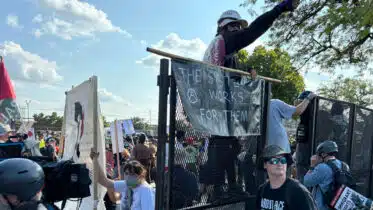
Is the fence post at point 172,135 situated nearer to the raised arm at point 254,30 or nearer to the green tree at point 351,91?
the raised arm at point 254,30

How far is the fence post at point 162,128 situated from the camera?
3467 mm

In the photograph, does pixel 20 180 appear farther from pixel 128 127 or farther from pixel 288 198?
pixel 128 127

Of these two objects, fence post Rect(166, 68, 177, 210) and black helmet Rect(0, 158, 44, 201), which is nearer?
black helmet Rect(0, 158, 44, 201)

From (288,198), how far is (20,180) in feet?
7.13

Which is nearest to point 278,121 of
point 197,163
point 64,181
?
point 197,163

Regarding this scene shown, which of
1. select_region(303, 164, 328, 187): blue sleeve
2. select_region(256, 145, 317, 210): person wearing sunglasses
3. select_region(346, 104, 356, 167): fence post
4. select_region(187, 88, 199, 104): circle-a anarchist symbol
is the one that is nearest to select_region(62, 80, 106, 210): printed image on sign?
select_region(187, 88, 199, 104): circle-a anarchist symbol

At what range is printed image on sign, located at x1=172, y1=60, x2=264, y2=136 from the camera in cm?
360

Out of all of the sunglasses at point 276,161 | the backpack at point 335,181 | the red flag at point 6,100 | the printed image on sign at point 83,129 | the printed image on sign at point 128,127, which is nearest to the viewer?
the sunglasses at point 276,161

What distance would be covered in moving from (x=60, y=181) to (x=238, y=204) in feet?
6.87

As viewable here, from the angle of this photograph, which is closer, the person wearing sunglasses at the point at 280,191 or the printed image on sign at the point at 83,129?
the person wearing sunglasses at the point at 280,191

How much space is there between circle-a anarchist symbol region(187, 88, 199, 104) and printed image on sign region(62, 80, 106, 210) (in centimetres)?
146

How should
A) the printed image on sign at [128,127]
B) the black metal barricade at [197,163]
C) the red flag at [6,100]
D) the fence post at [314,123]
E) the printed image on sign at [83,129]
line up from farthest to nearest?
the printed image on sign at [128,127], the red flag at [6,100], the fence post at [314,123], the printed image on sign at [83,129], the black metal barricade at [197,163]

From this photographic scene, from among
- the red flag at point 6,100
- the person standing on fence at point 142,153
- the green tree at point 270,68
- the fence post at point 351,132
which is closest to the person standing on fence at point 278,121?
the fence post at point 351,132

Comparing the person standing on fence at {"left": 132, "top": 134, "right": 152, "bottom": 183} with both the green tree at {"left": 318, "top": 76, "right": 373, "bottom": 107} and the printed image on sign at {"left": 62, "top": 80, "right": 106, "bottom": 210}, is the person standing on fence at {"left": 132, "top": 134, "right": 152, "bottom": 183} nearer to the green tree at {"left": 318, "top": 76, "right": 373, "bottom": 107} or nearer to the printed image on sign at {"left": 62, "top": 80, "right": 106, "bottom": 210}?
the printed image on sign at {"left": 62, "top": 80, "right": 106, "bottom": 210}
